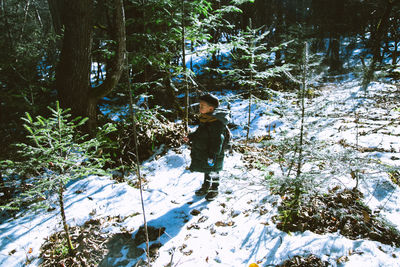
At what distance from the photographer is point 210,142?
3.65 meters

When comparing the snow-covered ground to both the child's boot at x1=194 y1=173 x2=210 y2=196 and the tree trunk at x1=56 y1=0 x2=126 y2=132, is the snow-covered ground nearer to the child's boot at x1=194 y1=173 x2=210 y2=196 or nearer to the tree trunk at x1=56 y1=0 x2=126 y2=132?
the child's boot at x1=194 y1=173 x2=210 y2=196

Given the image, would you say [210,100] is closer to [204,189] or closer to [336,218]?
[204,189]

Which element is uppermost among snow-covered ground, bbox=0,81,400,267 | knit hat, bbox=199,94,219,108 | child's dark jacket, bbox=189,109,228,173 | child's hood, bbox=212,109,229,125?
knit hat, bbox=199,94,219,108

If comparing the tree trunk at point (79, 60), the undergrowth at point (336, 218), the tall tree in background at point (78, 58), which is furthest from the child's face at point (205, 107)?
the tall tree in background at point (78, 58)

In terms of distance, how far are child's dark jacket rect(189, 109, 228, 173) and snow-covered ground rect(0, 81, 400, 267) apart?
48 centimetres

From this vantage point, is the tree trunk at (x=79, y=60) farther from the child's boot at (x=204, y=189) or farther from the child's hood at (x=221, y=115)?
the child's boot at (x=204, y=189)

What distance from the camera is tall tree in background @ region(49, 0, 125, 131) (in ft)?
13.4

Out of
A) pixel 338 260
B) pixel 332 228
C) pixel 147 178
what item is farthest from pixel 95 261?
pixel 332 228

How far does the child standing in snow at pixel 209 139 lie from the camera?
3.58 metres

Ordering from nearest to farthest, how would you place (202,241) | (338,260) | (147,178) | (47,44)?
(338,260) < (202,241) < (147,178) < (47,44)

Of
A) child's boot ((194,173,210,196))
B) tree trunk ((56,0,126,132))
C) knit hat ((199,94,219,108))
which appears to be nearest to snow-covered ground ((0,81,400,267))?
child's boot ((194,173,210,196))

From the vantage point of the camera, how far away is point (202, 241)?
9.65ft

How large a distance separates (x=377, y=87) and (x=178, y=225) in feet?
47.6

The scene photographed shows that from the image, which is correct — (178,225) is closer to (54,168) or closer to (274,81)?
(54,168)
